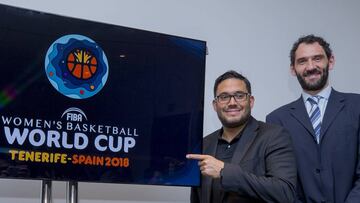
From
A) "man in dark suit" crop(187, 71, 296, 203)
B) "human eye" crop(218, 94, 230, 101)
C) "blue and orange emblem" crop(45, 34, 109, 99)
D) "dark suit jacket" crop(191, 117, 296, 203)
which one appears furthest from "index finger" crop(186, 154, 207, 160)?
"blue and orange emblem" crop(45, 34, 109, 99)

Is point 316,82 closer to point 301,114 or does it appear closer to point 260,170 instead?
point 301,114

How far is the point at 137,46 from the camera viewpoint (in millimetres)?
2652

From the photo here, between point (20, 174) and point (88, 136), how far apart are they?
34cm

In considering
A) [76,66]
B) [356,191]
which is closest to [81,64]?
[76,66]

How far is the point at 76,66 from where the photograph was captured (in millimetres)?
2455

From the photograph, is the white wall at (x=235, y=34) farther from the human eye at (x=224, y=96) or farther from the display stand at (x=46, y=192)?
the human eye at (x=224, y=96)

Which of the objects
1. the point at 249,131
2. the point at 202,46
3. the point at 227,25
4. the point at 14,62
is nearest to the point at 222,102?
the point at 249,131

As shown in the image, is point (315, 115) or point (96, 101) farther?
point (315, 115)

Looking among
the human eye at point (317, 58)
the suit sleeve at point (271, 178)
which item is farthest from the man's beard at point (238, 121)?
the human eye at point (317, 58)

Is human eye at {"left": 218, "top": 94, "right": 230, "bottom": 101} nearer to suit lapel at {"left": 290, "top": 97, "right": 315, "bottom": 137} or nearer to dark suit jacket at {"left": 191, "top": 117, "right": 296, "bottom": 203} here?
dark suit jacket at {"left": 191, "top": 117, "right": 296, "bottom": 203}

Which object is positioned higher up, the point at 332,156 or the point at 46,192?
the point at 332,156

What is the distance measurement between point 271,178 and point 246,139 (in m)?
0.25

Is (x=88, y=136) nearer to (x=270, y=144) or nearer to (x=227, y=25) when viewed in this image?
(x=270, y=144)

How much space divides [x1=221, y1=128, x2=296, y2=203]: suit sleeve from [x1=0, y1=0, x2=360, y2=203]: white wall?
92 cm
